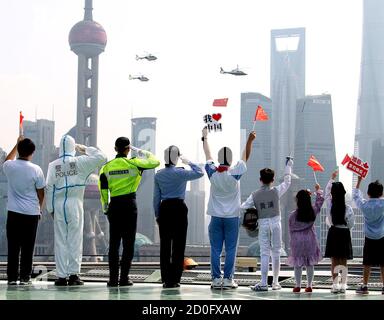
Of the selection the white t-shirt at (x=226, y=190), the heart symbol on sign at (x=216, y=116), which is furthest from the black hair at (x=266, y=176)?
the heart symbol on sign at (x=216, y=116)

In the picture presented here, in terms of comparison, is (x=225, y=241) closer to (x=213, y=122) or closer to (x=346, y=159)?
(x=213, y=122)

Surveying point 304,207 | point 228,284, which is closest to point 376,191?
point 304,207

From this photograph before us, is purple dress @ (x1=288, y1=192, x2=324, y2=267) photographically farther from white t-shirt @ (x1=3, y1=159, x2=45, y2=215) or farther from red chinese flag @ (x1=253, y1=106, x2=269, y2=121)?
white t-shirt @ (x1=3, y1=159, x2=45, y2=215)

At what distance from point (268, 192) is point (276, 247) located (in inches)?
31.7

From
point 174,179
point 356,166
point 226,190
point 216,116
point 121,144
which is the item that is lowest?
point 226,190

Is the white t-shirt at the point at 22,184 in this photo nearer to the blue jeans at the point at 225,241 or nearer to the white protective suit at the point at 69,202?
the white protective suit at the point at 69,202

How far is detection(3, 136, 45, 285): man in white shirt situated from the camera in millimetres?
10766

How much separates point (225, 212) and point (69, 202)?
226cm

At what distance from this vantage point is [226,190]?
10.8 metres

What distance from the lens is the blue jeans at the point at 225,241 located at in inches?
423

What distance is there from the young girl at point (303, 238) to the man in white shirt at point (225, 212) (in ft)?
2.79

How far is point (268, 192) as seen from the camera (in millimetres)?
10883
